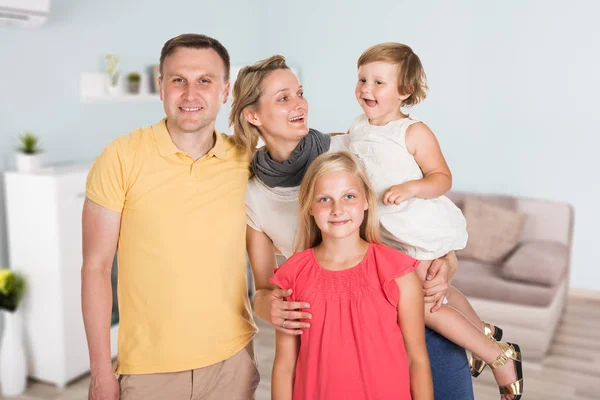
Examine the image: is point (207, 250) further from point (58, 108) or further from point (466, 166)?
point (466, 166)

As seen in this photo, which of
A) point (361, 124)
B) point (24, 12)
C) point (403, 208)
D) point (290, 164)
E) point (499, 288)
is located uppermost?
point (24, 12)

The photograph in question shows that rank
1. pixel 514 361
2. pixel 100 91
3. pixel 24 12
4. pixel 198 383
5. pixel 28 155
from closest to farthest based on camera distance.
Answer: pixel 198 383 → pixel 514 361 → pixel 24 12 → pixel 28 155 → pixel 100 91

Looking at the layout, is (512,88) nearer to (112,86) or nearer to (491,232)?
(491,232)

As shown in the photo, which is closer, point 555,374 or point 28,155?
point 28,155

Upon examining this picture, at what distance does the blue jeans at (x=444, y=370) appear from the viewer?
1.77m

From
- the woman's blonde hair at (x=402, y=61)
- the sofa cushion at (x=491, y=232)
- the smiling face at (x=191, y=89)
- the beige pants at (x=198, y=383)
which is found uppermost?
the woman's blonde hair at (x=402, y=61)

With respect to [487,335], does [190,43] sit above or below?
above

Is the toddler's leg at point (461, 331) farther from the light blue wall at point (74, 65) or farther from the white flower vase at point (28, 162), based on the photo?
the light blue wall at point (74, 65)

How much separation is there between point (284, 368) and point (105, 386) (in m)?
0.46

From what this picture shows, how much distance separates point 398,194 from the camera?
5.23 ft

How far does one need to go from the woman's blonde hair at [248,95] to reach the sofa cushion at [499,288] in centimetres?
260

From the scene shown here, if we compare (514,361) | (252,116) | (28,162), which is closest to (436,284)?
(514,361)

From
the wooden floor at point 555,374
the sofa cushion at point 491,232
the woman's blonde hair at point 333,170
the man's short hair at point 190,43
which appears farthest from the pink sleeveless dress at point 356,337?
the sofa cushion at point 491,232

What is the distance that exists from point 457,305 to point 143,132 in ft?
3.40
